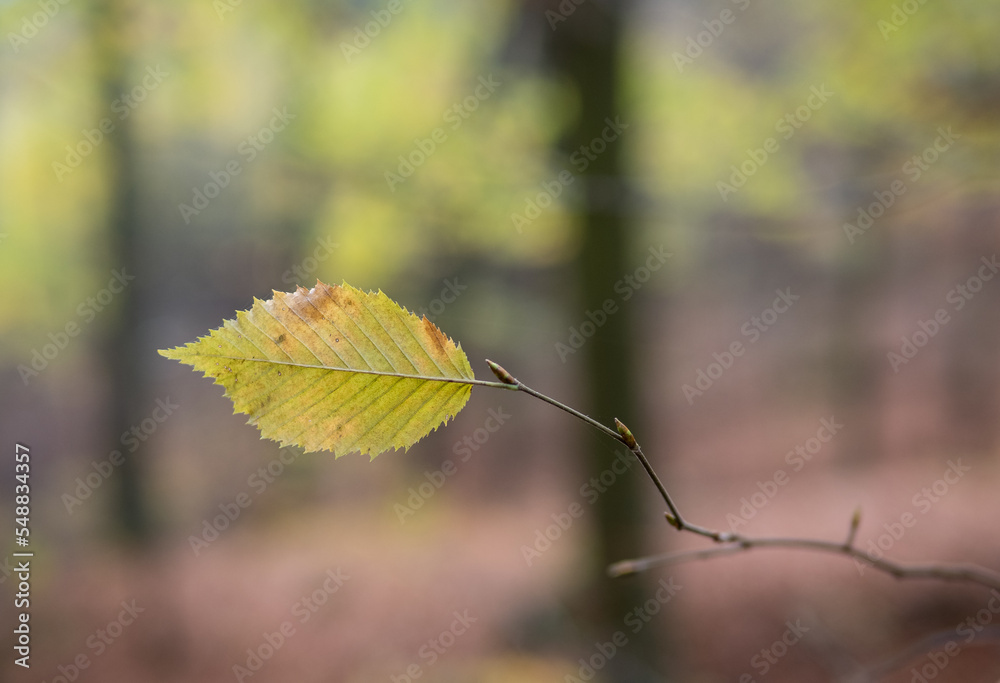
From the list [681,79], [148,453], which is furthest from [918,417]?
[148,453]

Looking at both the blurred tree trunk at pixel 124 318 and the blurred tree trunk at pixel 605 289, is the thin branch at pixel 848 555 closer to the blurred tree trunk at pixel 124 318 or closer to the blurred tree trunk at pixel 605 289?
the blurred tree trunk at pixel 605 289

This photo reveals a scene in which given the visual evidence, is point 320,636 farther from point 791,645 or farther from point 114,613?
point 791,645

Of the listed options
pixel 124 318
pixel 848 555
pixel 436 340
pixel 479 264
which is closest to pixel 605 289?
pixel 848 555

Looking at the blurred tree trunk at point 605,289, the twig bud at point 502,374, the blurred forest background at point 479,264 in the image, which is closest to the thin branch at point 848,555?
the blurred forest background at point 479,264

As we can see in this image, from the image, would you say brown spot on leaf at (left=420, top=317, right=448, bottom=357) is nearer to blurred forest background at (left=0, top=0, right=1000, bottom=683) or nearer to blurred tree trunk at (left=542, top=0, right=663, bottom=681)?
blurred forest background at (left=0, top=0, right=1000, bottom=683)

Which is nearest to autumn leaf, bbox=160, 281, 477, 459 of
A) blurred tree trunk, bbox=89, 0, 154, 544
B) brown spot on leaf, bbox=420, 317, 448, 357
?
brown spot on leaf, bbox=420, 317, 448, 357

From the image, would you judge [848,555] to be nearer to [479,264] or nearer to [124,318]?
[479,264]
